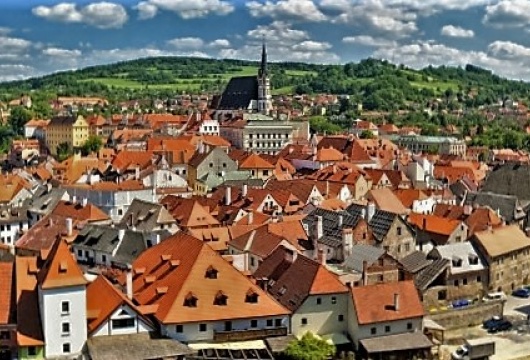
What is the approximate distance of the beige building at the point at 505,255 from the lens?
5378 cm

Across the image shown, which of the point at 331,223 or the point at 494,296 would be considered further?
the point at 331,223

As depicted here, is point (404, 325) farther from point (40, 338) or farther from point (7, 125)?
point (7, 125)

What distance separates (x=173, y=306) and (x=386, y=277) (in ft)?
47.8

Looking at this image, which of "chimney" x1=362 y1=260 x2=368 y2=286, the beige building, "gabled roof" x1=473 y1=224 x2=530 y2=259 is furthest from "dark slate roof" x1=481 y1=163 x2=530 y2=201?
"chimney" x1=362 y1=260 x2=368 y2=286

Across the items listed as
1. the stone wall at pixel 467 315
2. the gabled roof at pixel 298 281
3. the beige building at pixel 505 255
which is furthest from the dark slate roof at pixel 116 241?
the beige building at pixel 505 255

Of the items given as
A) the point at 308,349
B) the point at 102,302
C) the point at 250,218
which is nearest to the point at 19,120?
the point at 250,218

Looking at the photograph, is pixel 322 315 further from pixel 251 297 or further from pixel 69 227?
pixel 69 227

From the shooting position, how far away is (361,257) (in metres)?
48.0

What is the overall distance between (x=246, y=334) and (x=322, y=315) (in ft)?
14.6

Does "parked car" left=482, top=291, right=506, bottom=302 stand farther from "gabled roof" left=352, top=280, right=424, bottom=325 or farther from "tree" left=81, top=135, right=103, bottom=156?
"tree" left=81, top=135, right=103, bottom=156

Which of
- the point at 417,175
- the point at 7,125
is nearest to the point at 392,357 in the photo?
the point at 417,175

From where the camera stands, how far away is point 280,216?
60.8 meters

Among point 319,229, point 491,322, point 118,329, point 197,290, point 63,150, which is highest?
point 319,229

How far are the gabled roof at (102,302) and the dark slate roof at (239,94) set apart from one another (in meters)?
119
